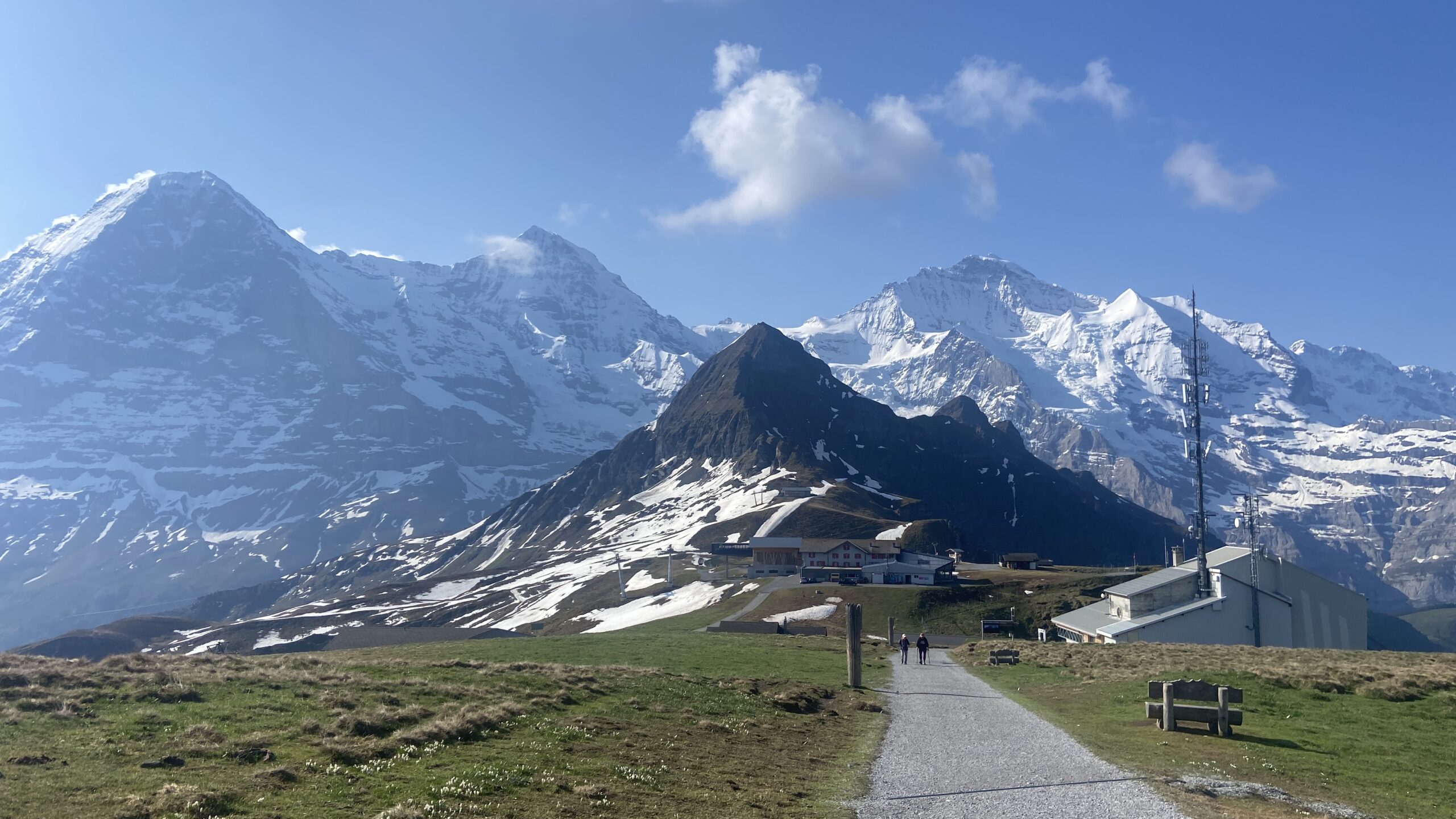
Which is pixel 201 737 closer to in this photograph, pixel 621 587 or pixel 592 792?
pixel 592 792

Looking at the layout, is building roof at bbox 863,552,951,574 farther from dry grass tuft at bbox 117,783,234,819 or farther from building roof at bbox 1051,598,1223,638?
dry grass tuft at bbox 117,783,234,819

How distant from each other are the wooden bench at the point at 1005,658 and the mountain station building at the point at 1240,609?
20220mm

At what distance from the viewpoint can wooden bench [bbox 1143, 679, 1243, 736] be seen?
28.6 metres

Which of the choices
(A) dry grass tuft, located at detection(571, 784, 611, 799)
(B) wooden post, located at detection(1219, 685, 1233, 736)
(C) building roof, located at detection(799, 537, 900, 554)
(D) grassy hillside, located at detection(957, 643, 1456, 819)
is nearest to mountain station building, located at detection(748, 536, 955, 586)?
(C) building roof, located at detection(799, 537, 900, 554)

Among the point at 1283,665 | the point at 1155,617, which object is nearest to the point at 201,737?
the point at 1283,665

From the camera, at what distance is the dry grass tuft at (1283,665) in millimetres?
37500

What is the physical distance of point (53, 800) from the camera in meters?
15.6

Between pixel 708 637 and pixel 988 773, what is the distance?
161 ft

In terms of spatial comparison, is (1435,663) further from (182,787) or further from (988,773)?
(182,787)

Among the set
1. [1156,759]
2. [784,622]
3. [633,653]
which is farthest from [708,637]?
[1156,759]

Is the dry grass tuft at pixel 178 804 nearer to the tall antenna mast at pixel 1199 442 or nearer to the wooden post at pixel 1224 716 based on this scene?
→ the wooden post at pixel 1224 716

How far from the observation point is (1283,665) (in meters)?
44.3

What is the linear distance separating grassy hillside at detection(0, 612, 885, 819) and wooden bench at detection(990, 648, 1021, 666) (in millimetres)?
24209

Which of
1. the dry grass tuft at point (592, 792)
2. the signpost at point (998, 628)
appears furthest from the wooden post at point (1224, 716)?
the signpost at point (998, 628)
